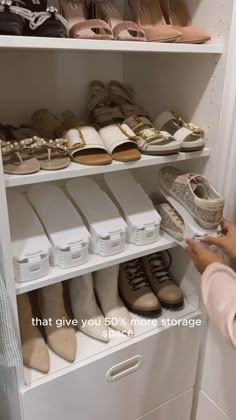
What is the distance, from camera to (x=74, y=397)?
0.98 m

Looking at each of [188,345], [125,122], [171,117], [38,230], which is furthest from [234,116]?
[188,345]

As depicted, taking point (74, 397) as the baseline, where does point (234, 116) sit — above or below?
above

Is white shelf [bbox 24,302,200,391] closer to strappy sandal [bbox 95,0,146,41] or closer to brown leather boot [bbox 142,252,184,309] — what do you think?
brown leather boot [bbox 142,252,184,309]

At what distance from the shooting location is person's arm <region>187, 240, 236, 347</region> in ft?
2.51

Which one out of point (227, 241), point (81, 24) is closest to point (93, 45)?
point (81, 24)

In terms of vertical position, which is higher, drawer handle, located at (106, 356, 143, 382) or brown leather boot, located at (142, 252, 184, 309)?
brown leather boot, located at (142, 252, 184, 309)

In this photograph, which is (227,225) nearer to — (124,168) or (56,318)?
(124,168)

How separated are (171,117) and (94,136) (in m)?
0.26

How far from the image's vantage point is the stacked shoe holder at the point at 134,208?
103 cm

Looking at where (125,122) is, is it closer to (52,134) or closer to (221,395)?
(52,134)

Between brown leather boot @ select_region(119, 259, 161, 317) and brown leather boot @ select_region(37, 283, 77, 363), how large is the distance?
20 centimetres

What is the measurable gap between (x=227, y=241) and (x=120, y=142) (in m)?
0.37

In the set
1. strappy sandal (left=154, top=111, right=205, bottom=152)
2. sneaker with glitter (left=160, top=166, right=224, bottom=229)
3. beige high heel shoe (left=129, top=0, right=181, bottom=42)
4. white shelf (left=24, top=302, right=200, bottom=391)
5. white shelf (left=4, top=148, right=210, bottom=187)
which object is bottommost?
white shelf (left=24, top=302, right=200, bottom=391)

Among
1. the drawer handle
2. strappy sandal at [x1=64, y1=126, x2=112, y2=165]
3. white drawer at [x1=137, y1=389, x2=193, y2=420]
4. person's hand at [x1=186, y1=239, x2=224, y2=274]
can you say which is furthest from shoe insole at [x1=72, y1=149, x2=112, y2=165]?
white drawer at [x1=137, y1=389, x2=193, y2=420]
